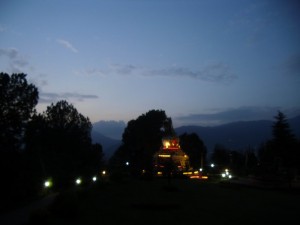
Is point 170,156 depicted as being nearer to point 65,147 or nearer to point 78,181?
point 65,147

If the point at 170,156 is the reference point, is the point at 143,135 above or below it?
above

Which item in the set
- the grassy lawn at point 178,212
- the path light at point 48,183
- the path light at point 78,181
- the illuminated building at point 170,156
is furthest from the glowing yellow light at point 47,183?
the illuminated building at point 170,156

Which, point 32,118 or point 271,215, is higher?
point 32,118

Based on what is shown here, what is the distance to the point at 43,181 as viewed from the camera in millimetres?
36312

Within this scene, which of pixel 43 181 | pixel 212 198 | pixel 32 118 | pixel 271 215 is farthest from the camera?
pixel 32 118

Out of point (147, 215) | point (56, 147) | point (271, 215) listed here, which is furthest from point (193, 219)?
point (56, 147)

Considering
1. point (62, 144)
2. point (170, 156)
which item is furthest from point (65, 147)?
point (170, 156)

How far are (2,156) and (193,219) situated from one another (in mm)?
17741

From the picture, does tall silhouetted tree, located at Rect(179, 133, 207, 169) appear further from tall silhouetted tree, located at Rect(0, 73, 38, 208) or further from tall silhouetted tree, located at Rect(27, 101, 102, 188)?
tall silhouetted tree, located at Rect(0, 73, 38, 208)

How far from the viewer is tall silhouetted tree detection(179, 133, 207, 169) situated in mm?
97000

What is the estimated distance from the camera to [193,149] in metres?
97.3

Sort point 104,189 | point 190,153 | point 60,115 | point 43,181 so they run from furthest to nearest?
point 190,153
point 60,115
point 104,189
point 43,181

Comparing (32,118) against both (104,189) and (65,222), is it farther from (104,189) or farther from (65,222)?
(65,222)

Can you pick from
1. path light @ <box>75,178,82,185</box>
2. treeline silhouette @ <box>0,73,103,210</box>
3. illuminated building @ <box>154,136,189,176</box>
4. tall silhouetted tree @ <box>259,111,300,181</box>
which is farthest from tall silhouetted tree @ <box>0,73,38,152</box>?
tall silhouetted tree @ <box>259,111,300,181</box>
